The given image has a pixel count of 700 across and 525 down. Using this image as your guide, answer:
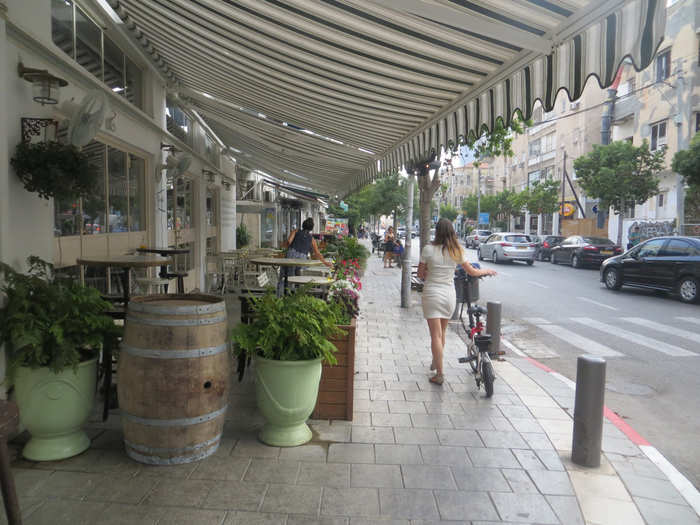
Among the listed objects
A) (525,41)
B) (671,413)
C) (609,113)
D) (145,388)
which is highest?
(609,113)

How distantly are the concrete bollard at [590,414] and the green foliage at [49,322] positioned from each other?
330 centimetres

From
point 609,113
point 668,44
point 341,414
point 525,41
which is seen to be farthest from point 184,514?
point 609,113

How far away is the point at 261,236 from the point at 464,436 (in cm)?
1852

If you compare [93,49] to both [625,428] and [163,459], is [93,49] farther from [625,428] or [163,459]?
[625,428]

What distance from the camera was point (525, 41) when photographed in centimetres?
325

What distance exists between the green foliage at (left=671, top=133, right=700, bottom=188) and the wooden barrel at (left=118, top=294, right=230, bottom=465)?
738 inches

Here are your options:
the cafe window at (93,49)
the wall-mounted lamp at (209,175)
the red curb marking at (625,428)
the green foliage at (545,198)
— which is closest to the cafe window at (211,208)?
the wall-mounted lamp at (209,175)

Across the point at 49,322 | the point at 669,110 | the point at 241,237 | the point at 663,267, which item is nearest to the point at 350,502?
the point at 49,322

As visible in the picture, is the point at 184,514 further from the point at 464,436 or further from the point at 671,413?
the point at 671,413

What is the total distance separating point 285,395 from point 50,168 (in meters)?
2.48

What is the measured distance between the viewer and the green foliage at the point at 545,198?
38.2 metres

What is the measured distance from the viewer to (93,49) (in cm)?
581

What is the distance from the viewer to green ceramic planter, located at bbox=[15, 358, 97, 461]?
3.18 metres

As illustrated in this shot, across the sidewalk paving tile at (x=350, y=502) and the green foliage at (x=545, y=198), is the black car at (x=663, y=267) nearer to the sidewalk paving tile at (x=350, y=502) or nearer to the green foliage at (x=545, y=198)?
the sidewalk paving tile at (x=350, y=502)
